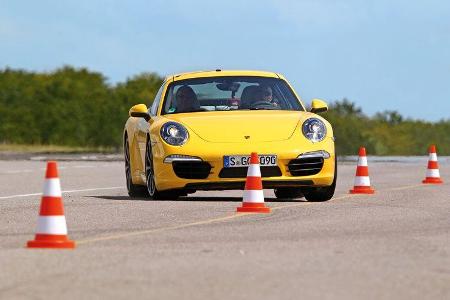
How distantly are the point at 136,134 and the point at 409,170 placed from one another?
11.7 metres

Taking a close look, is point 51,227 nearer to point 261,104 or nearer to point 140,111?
point 140,111

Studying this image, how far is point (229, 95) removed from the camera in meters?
17.0

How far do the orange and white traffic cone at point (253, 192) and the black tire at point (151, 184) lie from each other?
1935 millimetres

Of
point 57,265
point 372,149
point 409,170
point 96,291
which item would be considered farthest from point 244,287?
point 372,149

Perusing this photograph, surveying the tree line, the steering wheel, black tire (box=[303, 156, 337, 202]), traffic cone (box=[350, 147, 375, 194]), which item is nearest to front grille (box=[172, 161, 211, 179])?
black tire (box=[303, 156, 337, 202])

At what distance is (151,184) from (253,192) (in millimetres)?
2582

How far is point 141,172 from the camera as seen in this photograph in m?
17.1

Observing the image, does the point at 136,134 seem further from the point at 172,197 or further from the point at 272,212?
the point at 272,212

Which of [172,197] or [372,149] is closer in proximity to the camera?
[172,197]

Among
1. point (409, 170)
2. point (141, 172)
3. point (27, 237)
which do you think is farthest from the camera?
point (409, 170)

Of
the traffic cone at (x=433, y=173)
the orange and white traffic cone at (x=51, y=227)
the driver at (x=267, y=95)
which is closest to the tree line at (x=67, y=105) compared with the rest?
the traffic cone at (x=433, y=173)

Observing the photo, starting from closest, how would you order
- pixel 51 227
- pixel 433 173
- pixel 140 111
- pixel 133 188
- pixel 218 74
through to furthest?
pixel 51 227 → pixel 140 111 → pixel 218 74 → pixel 133 188 → pixel 433 173

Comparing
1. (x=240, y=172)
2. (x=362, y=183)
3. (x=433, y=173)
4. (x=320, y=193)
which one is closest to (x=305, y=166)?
(x=320, y=193)

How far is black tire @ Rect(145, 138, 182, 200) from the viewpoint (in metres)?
16.0
